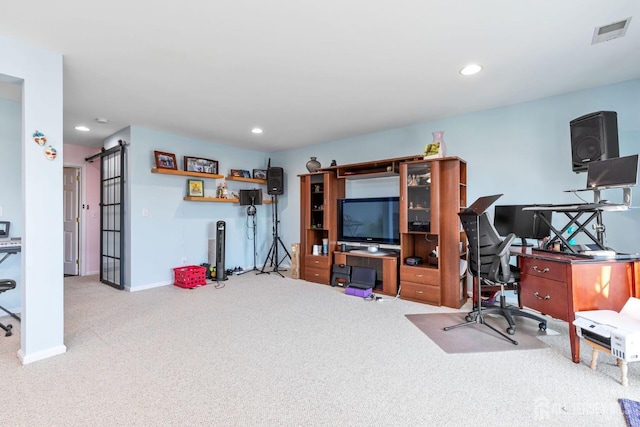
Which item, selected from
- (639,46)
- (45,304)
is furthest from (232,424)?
(639,46)

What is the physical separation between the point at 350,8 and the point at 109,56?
2032 millimetres

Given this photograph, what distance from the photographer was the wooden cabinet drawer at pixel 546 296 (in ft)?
7.43

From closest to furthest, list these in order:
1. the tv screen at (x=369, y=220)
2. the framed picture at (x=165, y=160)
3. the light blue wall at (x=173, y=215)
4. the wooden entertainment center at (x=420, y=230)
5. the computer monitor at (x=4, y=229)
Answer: the computer monitor at (x=4, y=229)
the wooden entertainment center at (x=420, y=230)
the tv screen at (x=369, y=220)
the light blue wall at (x=173, y=215)
the framed picture at (x=165, y=160)

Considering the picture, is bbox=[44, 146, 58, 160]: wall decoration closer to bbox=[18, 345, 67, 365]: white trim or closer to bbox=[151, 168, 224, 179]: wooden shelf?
bbox=[18, 345, 67, 365]: white trim

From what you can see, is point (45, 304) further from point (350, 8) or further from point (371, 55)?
point (371, 55)

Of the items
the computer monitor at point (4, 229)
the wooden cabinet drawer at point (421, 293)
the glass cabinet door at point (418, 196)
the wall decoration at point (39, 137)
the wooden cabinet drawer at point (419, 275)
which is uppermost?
the wall decoration at point (39, 137)

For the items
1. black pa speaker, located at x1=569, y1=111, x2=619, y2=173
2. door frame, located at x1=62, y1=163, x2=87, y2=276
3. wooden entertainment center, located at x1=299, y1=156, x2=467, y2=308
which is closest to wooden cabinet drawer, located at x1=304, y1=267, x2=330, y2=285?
wooden entertainment center, located at x1=299, y1=156, x2=467, y2=308

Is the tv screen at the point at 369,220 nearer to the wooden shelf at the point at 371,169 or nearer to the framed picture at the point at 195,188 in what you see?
the wooden shelf at the point at 371,169

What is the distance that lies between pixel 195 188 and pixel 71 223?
8.51 feet

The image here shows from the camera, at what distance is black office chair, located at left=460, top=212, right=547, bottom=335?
274 cm

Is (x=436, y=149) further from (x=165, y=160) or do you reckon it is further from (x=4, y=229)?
(x=4, y=229)

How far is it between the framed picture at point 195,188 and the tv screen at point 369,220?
2356 mm

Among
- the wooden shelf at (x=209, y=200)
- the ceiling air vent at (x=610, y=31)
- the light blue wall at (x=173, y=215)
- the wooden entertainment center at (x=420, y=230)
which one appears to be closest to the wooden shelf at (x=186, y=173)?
the light blue wall at (x=173, y=215)

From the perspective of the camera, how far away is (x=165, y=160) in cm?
456
